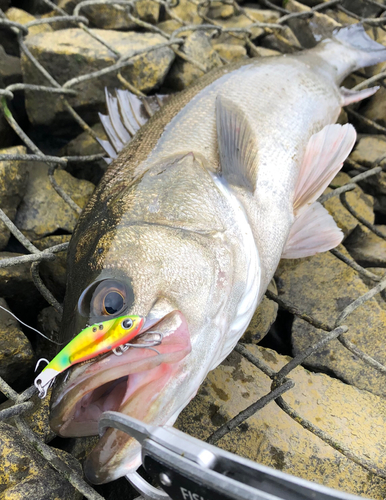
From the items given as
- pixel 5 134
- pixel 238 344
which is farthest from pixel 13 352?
pixel 5 134

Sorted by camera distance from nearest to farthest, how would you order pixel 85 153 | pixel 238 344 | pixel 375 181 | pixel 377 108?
pixel 238 344 → pixel 85 153 → pixel 375 181 → pixel 377 108

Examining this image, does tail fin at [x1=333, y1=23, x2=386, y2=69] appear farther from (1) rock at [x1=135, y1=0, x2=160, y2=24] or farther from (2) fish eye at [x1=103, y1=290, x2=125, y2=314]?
(2) fish eye at [x1=103, y1=290, x2=125, y2=314]

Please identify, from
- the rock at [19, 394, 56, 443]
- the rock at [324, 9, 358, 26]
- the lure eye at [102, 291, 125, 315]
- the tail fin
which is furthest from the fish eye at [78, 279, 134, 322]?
the rock at [324, 9, 358, 26]

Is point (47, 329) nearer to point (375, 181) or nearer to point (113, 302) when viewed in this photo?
point (113, 302)

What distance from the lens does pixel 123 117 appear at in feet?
8.20

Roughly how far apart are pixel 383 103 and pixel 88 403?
3.68 meters

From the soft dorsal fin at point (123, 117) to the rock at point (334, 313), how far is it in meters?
1.37

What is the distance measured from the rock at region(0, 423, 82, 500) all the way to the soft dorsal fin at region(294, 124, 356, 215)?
1.81 metres

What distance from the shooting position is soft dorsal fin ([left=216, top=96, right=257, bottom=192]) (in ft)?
6.40

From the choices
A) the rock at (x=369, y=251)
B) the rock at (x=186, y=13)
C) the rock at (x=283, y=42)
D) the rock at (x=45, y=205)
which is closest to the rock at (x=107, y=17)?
the rock at (x=186, y=13)

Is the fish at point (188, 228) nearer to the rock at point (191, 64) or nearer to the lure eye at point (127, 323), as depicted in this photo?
the lure eye at point (127, 323)

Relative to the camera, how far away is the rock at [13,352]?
6.44ft

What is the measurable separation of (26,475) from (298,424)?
128cm

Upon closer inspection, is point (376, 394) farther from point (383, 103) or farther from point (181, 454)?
point (383, 103)
